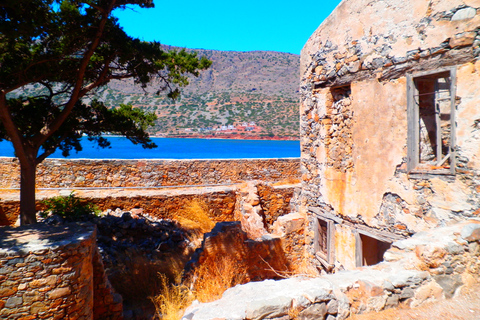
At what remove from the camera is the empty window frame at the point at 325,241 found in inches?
248

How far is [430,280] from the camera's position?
3123mm

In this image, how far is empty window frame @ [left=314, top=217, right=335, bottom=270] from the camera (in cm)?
629

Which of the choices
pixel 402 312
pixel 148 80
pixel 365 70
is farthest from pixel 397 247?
pixel 148 80

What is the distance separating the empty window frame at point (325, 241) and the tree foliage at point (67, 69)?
200 inches

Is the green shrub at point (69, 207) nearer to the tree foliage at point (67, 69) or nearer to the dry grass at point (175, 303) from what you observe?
the tree foliage at point (67, 69)

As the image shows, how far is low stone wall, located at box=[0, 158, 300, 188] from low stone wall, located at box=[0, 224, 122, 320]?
23.9 ft

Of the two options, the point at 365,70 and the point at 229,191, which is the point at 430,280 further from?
the point at 229,191

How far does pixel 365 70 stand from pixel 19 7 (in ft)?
21.5

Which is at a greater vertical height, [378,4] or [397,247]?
[378,4]

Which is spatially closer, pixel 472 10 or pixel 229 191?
pixel 472 10

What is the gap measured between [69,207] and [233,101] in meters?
52.8

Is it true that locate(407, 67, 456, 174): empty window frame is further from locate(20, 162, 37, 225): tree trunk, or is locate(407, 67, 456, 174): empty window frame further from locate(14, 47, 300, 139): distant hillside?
locate(14, 47, 300, 139): distant hillside

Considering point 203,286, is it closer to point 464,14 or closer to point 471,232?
point 471,232

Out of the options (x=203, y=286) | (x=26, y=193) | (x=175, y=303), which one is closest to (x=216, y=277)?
(x=203, y=286)
